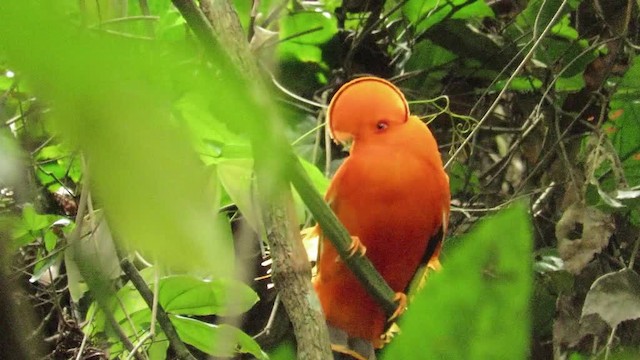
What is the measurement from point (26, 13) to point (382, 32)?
163cm

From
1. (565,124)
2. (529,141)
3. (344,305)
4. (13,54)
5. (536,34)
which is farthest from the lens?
(529,141)

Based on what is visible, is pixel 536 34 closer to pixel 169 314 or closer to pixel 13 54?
pixel 169 314

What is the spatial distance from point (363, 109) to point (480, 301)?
69cm

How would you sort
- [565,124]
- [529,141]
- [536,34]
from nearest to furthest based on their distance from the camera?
1. [536,34]
2. [565,124]
3. [529,141]

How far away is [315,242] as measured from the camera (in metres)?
0.97

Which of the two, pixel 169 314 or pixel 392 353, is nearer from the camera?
pixel 392 353

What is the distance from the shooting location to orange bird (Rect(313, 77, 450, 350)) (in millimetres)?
858

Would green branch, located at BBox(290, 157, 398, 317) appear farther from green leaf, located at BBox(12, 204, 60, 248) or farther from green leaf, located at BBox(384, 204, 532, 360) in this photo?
green leaf, located at BBox(12, 204, 60, 248)

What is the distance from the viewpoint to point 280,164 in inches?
6.4

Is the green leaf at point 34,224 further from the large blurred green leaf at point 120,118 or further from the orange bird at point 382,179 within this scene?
the large blurred green leaf at point 120,118

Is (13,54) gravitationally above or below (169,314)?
above

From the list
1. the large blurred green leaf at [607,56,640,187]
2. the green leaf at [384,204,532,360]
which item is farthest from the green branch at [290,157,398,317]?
the large blurred green leaf at [607,56,640,187]

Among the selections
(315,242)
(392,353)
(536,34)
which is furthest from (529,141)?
Answer: (392,353)

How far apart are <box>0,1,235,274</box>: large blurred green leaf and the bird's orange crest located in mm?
726
